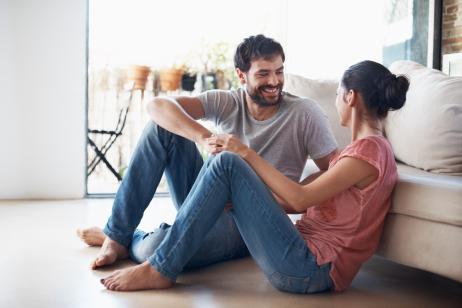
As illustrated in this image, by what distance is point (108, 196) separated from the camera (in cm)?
476

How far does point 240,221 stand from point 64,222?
1869mm

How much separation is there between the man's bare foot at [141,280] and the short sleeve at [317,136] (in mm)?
788

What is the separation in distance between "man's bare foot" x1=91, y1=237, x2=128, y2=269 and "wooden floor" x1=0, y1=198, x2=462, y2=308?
0.12 feet

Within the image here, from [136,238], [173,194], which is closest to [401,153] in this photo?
[173,194]

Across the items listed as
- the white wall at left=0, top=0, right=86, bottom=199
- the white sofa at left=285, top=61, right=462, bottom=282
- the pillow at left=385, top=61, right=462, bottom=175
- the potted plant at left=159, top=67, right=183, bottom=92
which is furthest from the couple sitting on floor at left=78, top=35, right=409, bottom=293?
the potted plant at left=159, top=67, right=183, bottom=92

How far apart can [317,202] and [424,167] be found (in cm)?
81

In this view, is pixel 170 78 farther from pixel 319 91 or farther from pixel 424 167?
pixel 424 167

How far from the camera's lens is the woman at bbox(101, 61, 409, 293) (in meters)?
1.99

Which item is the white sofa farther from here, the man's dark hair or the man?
the man's dark hair

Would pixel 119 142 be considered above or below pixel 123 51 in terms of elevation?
below

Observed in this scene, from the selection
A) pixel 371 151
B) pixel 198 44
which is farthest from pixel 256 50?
pixel 198 44

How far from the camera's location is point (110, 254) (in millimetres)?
2539

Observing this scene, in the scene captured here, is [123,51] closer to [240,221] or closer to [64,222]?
[64,222]

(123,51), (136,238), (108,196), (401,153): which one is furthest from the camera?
(123,51)
